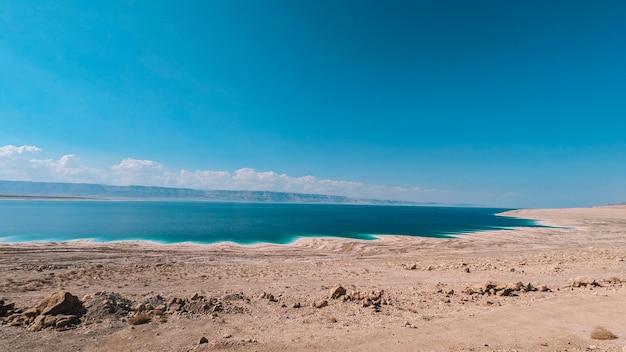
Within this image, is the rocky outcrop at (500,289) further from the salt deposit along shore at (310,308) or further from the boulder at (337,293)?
the boulder at (337,293)

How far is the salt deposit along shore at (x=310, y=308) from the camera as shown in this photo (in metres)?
10.2

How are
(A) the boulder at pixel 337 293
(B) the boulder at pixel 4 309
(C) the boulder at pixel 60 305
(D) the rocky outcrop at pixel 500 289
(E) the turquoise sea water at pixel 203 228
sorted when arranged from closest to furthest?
(C) the boulder at pixel 60 305, (B) the boulder at pixel 4 309, (A) the boulder at pixel 337 293, (D) the rocky outcrop at pixel 500 289, (E) the turquoise sea water at pixel 203 228

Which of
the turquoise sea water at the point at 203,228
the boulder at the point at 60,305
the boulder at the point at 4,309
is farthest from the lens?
the turquoise sea water at the point at 203,228

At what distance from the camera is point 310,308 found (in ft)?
45.9

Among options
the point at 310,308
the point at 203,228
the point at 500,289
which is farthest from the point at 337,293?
the point at 203,228

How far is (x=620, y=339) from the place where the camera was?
10.3 metres

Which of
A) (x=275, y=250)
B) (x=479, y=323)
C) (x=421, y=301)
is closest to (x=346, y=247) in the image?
(x=275, y=250)

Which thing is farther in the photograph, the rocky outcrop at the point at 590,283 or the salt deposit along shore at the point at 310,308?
the rocky outcrop at the point at 590,283

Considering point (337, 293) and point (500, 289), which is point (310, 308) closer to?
point (337, 293)

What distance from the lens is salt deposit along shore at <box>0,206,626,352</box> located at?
33.4 feet

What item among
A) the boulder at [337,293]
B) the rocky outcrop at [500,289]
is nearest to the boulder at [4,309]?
the boulder at [337,293]

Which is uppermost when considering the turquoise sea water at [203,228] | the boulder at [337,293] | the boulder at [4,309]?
the boulder at [337,293]

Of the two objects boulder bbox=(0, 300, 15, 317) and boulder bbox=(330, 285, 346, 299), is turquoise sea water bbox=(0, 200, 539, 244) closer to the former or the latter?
boulder bbox=(330, 285, 346, 299)

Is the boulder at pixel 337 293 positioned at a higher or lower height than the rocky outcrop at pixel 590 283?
lower
